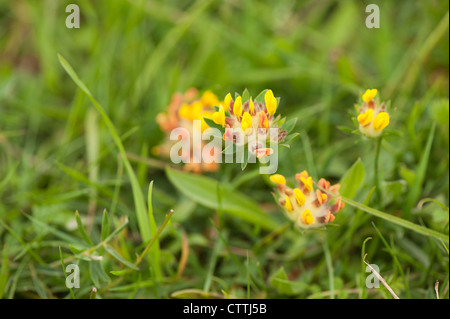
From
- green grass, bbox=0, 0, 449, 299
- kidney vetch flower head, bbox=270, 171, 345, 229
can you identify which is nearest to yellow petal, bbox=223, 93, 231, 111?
kidney vetch flower head, bbox=270, 171, 345, 229

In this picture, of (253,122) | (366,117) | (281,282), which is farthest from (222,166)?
(366,117)

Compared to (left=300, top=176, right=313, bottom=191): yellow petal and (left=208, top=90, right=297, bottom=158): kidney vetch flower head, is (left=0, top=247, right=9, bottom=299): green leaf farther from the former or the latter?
(left=300, top=176, right=313, bottom=191): yellow petal

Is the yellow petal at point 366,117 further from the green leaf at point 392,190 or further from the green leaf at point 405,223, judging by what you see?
the green leaf at point 392,190

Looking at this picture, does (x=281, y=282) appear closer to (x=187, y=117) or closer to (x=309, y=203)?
(x=309, y=203)
